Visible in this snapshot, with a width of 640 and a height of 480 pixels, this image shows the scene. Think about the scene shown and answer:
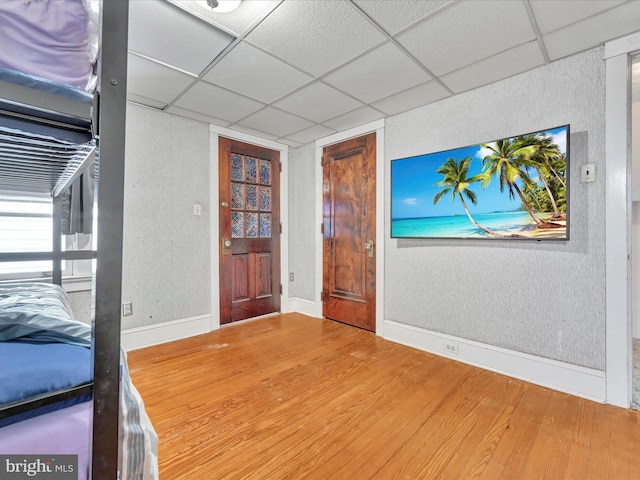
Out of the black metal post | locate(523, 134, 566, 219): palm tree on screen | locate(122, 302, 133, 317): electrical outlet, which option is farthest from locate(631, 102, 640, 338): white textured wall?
locate(122, 302, 133, 317): electrical outlet

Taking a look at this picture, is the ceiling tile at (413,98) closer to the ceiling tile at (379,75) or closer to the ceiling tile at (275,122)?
the ceiling tile at (379,75)

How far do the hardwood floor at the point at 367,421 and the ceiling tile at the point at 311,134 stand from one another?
2369 mm

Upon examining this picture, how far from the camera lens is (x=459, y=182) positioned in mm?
2324

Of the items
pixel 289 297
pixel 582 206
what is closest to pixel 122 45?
pixel 582 206

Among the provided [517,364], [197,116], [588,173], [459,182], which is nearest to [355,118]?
[459,182]

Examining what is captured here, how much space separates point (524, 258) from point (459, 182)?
28.7 inches

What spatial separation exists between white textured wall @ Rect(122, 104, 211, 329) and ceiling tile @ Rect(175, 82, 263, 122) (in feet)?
1.12

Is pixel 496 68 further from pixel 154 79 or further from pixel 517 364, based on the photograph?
pixel 154 79

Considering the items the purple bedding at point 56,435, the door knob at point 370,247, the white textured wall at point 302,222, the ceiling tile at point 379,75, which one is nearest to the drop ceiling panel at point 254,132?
the white textured wall at point 302,222

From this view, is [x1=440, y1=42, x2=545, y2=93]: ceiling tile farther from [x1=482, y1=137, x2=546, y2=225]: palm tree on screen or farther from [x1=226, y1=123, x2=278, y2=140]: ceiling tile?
[x1=226, y1=123, x2=278, y2=140]: ceiling tile

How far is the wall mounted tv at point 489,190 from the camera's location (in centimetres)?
188

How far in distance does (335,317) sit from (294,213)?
4.81ft

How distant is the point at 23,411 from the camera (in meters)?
0.57

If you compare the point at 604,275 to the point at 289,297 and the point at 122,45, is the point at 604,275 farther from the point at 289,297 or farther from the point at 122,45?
the point at 289,297
